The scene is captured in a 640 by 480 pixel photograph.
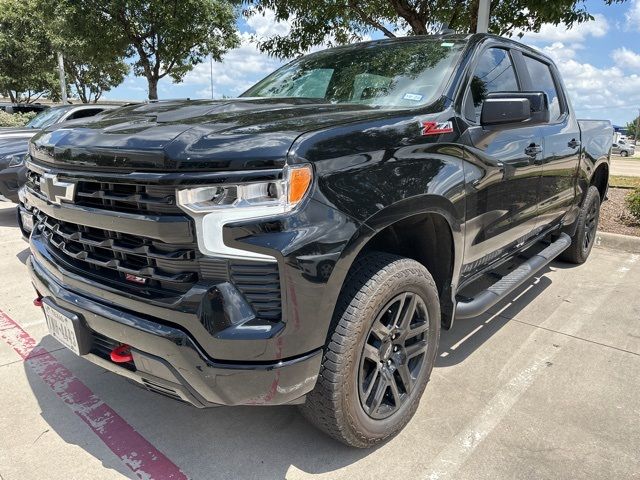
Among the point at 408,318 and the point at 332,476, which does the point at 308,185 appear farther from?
the point at 332,476

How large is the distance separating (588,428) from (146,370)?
7.11 ft

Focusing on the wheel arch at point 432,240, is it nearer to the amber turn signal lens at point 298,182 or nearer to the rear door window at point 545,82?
the amber turn signal lens at point 298,182

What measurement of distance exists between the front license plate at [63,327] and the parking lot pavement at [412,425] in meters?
0.53

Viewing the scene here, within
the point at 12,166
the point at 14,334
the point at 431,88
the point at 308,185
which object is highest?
the point at 431,88

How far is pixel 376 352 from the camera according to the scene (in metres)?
2.18

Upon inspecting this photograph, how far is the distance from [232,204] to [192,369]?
2.00 feet

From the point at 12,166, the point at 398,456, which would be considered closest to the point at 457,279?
the point at 398,456

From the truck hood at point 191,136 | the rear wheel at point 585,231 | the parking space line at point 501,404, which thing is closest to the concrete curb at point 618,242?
the rear wheel at point 585,231

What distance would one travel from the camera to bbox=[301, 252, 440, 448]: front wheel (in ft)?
6.47

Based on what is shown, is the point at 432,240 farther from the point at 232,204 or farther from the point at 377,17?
the point at 377,17

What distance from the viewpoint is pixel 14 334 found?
348cm

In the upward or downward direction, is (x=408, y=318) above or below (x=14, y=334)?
above

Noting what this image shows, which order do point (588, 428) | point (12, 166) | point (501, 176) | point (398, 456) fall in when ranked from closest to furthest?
point (398, 456), point (588, 428), point (501, 176), point (12, 166)

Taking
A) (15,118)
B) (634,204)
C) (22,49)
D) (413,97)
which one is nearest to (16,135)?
(413,97)
